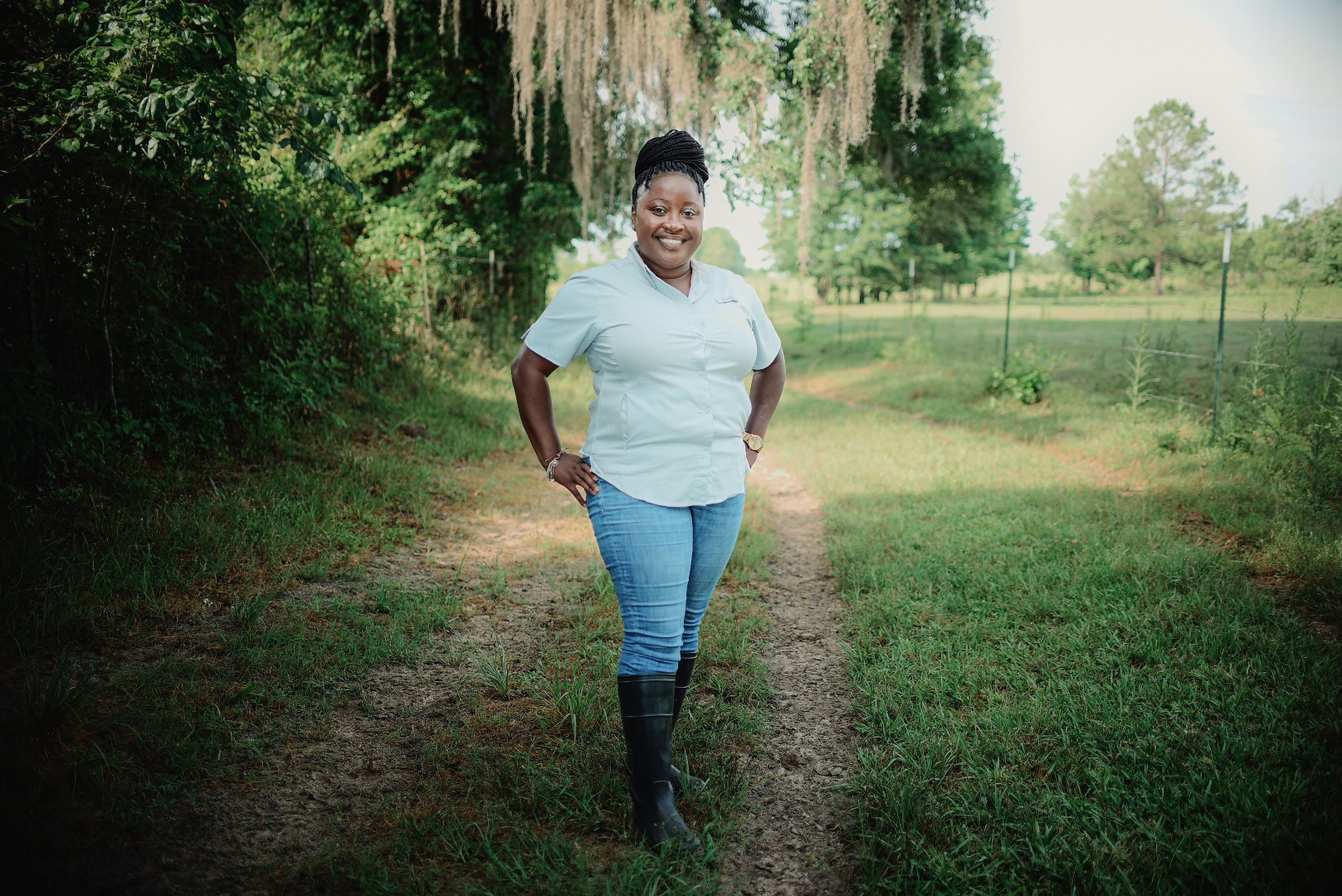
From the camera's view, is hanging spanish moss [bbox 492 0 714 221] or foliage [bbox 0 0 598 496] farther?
hanging spanish moss [bbox 492 0 714 221]

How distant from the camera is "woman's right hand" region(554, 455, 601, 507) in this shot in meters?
2.15

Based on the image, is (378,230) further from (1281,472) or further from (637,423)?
(1281,472)

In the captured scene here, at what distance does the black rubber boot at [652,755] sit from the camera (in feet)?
7.03

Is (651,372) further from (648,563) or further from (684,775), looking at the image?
(684,775)

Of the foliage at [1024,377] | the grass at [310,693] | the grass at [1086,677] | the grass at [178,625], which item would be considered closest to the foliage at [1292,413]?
the grass at [1086,677]

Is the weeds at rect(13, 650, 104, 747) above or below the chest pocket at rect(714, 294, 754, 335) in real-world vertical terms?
below

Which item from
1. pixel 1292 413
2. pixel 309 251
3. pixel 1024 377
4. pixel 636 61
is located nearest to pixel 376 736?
pixel 309 251

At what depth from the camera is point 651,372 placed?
2076mm

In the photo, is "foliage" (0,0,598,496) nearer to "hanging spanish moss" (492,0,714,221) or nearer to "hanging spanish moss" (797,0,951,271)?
"hanging spanish moss" (492,0,714,221)

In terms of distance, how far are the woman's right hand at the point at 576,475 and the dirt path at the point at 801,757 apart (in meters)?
1.17

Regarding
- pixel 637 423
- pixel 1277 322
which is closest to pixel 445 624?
pixel 637 423

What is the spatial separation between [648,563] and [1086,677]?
2154 mm

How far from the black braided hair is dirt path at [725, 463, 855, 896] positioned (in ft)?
6.43

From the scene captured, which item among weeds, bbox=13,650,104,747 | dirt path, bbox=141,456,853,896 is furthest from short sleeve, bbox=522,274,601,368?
weeds, bbox=13,650,104,747
